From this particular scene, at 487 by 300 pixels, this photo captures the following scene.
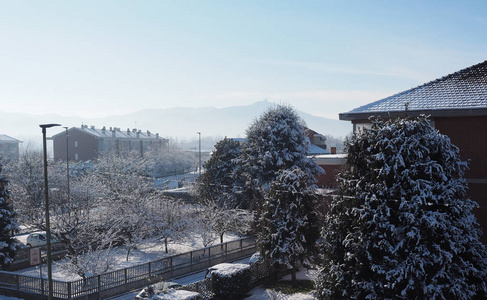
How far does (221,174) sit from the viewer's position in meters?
35.5

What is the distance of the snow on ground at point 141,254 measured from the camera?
79.1ft

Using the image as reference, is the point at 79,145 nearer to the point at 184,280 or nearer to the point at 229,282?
the point at 184,280

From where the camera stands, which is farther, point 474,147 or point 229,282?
point 229,282

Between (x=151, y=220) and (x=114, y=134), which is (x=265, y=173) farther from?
(x=114, y=134)

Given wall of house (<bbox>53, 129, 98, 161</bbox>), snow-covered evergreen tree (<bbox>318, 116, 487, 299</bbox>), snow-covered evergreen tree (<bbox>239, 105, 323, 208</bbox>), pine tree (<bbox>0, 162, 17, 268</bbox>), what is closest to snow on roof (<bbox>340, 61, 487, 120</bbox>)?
snow-covered evergreen tree (<bbox>318, 116, 487, 299</bbox>)

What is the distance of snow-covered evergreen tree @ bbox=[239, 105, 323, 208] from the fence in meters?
7.33

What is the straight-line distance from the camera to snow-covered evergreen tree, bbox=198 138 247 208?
113 feet

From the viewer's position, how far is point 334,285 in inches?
475

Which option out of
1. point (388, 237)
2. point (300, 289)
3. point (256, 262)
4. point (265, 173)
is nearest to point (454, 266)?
point (388, 237)

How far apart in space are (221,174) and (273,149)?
6908 millimetres

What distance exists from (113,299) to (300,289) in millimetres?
8824

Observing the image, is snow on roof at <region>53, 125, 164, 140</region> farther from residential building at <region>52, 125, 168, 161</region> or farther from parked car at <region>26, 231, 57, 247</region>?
parked car at <region>26, 231, 57, 247</region>

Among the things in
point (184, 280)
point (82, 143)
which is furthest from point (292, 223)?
point (82, 143)

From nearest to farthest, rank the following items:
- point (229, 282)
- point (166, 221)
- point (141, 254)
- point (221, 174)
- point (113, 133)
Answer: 1. point (229, 282)
2. point (141, 254)
3. point (166, 221)
4. point (221, 174)
5. point (113, 133)
